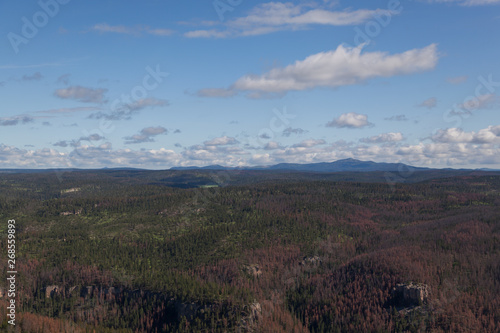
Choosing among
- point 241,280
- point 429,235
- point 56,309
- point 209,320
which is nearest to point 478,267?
point 429,235

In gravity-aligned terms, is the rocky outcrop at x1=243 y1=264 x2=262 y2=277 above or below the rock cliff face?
below

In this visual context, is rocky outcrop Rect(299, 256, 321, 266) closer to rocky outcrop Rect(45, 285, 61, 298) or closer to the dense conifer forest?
the dense conifer forest

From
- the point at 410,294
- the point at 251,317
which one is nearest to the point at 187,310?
the point at 251,317

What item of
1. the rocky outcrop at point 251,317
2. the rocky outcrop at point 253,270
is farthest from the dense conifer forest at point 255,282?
the rocky outcrop at point 253,270

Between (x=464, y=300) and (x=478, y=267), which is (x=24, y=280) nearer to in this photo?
(x=464, y=300)

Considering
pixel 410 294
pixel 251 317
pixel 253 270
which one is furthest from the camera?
pixel 253 270

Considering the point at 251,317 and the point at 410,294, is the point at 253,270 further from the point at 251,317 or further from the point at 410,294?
the point at 410,294

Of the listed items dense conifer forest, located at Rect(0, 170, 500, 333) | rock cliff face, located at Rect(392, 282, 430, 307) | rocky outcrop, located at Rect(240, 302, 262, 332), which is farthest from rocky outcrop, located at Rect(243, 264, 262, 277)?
rock cliff face, located at Rect(392, 282, 430, 307)

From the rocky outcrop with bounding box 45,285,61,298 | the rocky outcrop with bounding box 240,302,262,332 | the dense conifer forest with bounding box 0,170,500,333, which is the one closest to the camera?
the rocky outcrop with bounding box 240,302,262,332
